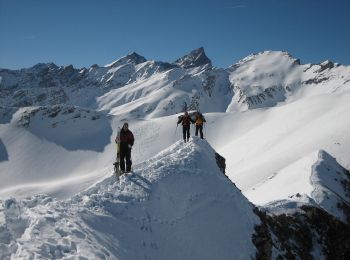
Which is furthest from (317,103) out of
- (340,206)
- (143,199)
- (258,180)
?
(143,199)

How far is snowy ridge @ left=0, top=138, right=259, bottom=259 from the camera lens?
12352mm

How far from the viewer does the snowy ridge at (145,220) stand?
1235cm

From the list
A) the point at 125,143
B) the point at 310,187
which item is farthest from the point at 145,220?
the point at 310,187

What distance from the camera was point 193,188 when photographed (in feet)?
62.5

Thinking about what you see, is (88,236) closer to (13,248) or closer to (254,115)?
(13,248)

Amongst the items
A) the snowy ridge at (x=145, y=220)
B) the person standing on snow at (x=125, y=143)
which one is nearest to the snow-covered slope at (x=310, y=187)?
the snowy ridge at (x=145, y=220)

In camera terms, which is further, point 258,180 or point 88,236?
point 258,180

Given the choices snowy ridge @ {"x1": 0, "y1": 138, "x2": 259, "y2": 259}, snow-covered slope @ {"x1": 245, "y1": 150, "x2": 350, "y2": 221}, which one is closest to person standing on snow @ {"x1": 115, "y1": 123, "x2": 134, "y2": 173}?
snowy ridge @ {"x1": 0, "y1": 138, "x2": 259, "y2": 259}

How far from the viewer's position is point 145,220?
15.4m

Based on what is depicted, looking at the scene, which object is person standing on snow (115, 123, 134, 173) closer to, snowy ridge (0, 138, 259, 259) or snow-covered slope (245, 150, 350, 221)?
snowy ridge (0, 138, 259, 259)

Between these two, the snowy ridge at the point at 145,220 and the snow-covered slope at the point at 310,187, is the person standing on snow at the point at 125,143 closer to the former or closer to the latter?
the snowy ridge at the point at 145,220

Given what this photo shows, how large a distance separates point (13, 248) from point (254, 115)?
100 metres

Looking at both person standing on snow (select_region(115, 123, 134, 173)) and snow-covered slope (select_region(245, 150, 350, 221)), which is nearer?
person standing on snow (select_region(115, 123, 134, 173))

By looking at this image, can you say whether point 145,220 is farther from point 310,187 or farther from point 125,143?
point 310,187
